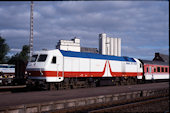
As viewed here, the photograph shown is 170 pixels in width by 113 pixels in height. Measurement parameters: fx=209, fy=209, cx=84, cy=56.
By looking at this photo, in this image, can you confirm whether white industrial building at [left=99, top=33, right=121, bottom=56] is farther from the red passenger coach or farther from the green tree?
the green tree

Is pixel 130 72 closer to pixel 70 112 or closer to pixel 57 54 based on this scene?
pixel 57 54

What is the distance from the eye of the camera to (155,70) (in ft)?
112

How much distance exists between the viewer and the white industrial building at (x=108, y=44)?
39.2 meters

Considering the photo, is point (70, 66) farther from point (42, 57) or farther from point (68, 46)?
point (68, 46)

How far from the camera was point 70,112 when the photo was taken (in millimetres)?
10711

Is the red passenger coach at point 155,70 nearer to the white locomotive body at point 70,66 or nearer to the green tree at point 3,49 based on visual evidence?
the white locomotive body at point 70,66

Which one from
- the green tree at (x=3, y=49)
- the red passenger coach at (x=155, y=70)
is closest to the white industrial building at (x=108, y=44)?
the red passenger coach at (x=155, y=70)

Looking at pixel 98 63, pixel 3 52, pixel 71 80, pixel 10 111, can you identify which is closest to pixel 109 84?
pixel 98 63

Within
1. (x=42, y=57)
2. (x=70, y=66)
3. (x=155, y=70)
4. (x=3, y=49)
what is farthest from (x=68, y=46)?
(x=3, y=49)

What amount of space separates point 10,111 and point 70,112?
297 centimetres

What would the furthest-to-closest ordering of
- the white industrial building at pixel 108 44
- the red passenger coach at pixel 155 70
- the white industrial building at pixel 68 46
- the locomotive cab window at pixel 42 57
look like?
the white industrial building at pixel 108 44, the white industrial building at pixel 68 46, the red passenger coach at pixel 155 70, the locomotive cab window at pixel 42 57

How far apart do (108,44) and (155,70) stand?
985 centimetres

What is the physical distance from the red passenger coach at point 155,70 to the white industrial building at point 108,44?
328 inches

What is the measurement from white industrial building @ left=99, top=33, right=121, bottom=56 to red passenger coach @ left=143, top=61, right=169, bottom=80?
8336mm
